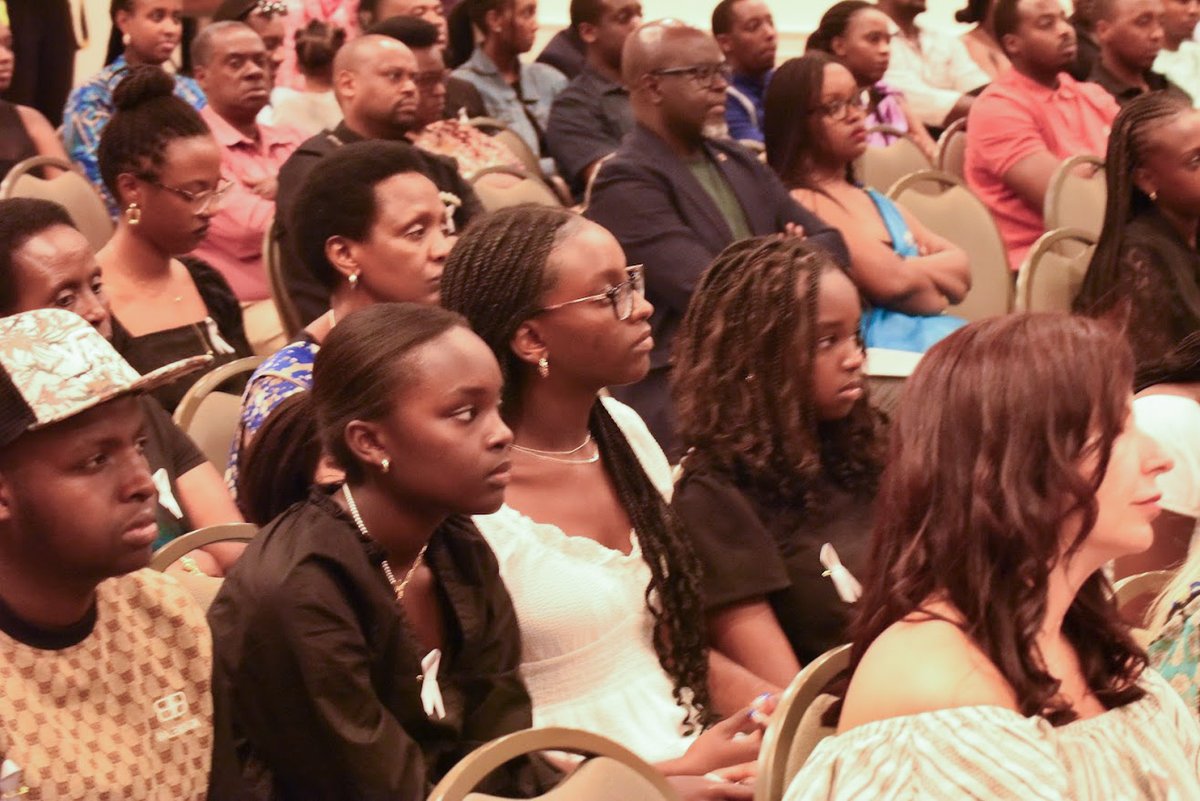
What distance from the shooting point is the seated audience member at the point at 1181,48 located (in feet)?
22.7

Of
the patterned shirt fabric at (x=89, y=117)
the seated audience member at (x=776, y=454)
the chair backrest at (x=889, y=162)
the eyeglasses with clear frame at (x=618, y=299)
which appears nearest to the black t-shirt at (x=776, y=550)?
the seated audience member at (x=776, y=454)

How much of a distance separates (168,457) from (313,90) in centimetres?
356

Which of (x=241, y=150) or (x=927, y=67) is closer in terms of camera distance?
(x=241, y=150)

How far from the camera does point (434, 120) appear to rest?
18.7 ft

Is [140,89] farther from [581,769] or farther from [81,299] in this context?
[581,769]

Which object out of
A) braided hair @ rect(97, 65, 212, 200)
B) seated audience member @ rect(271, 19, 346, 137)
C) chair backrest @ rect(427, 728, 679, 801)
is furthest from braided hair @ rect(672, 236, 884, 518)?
seated audience member @ rect(271, 19, 346, 137)

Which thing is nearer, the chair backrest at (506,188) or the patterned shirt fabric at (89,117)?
the chair backrest at (506,188)

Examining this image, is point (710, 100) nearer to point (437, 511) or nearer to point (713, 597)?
point (713, 597)

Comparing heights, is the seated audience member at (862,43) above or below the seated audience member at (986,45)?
above

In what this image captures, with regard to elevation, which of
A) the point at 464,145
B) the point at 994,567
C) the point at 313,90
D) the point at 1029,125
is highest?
the point at 994,567

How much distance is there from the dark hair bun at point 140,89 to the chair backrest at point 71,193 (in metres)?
0.41

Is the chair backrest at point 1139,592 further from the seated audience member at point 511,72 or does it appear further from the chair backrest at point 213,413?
the seated audience member at point 511,72

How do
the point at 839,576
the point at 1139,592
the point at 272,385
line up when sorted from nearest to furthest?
the point at 1139,592 < the point at 839,576 < the point at 272,385

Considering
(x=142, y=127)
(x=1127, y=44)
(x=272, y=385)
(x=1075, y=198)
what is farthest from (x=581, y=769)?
(x=1127, y=44)
